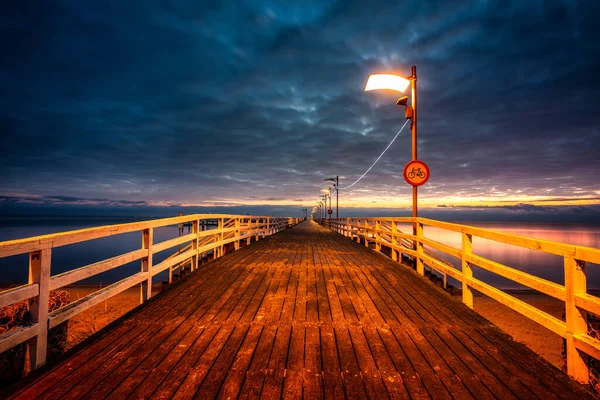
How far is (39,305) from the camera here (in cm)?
259

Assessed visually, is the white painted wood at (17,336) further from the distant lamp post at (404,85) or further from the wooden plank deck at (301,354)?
the distant lamp post at (404,85)

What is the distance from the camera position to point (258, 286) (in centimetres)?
528

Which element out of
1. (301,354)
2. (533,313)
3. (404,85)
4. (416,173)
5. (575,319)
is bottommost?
(301,354)

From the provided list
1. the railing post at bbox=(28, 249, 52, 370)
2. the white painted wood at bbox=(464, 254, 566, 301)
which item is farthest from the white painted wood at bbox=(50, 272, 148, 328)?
the white painted wood at bbox=(464, 254, 566, 301)

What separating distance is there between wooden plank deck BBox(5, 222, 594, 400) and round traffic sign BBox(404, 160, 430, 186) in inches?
134

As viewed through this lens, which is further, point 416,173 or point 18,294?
point 416,173

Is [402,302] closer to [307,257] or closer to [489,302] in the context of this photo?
[307,257]

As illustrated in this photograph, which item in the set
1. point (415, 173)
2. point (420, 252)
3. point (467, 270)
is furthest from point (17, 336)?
point (415, 173)

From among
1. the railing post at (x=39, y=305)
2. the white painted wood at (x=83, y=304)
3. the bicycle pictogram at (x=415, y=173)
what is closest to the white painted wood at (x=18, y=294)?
the railing post at (x=39, y=305)

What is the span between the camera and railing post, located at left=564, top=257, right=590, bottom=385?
2471mm

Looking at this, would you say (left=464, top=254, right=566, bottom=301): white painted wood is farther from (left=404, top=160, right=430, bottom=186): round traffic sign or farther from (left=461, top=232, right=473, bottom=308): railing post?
(left=404, top=160, right=430, bottom=186): round traffic sign

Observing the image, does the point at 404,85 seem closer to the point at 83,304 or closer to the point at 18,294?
the point at 83,304

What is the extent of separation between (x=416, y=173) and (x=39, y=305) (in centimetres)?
→ 739

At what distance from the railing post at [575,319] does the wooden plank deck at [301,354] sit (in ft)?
0.45
